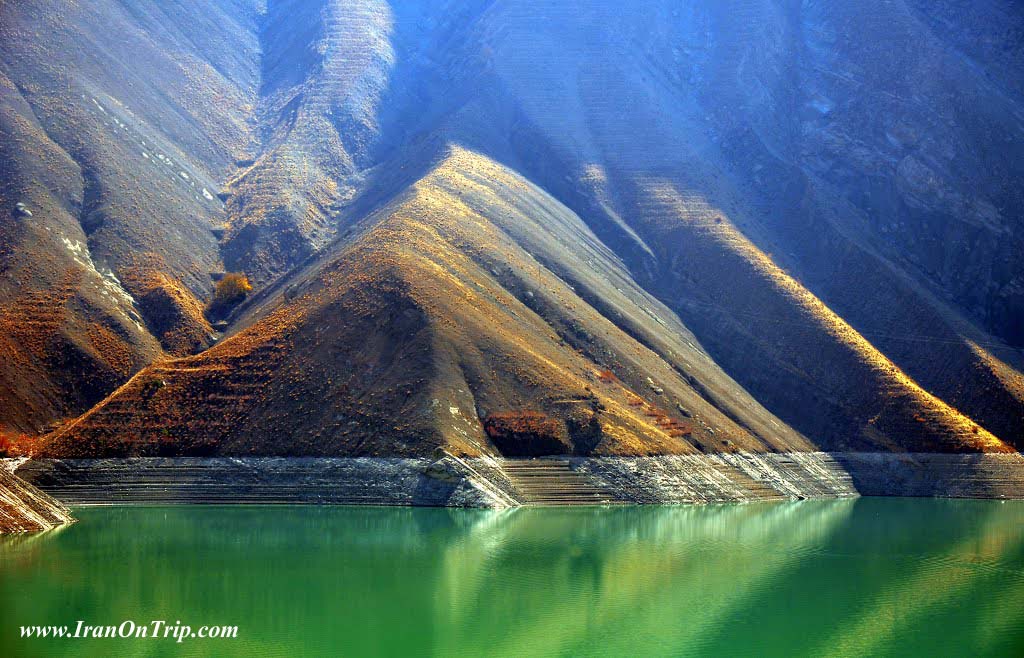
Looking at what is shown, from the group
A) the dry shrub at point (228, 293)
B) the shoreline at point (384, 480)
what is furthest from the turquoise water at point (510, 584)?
the dry shrub at point (228, 293)

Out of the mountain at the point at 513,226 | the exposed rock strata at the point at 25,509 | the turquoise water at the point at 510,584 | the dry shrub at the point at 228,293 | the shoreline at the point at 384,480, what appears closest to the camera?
the turquoise water at the point at 510,584

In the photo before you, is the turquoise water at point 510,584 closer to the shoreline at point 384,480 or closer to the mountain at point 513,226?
the shoreline at point 384,480

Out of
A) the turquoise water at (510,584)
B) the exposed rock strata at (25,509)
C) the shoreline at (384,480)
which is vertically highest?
the shoreline at (384,480)

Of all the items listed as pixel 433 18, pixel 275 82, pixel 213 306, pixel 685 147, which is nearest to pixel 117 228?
pixel 213 306

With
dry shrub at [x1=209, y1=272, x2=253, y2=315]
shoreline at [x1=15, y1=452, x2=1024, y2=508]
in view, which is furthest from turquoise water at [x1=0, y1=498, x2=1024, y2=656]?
dry shrub at [x1=209, y1=272, x2=253, y2=315]

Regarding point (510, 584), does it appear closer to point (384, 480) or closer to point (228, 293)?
point (384, 480)

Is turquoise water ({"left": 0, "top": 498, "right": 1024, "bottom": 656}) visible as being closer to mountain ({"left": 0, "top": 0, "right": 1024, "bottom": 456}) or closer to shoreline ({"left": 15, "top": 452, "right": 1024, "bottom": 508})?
shoreline ({"left": 15, "top": 452, "right": 1024, "bottom": 508})
